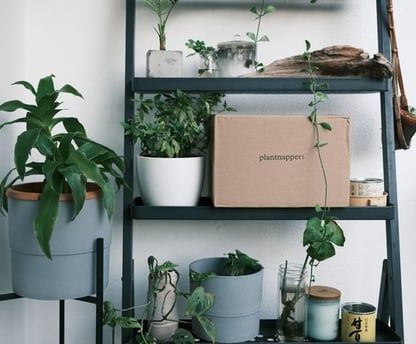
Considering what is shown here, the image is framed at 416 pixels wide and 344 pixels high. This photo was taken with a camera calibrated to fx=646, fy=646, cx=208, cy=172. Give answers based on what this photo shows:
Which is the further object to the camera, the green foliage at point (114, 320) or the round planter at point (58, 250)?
the green foliage at point (114, 320)

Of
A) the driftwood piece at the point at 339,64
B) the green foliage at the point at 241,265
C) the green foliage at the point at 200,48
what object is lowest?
the green foliage at the point at 241,265

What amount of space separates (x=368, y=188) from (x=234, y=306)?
1.43ft

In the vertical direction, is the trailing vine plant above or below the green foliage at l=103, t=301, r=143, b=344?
above

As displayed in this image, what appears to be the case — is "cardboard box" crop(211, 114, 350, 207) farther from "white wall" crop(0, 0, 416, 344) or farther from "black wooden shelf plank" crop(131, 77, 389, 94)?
"white wall" crop(0, 0, 416, 344)

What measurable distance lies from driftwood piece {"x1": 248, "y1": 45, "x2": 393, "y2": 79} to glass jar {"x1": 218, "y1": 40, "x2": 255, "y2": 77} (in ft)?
0.12

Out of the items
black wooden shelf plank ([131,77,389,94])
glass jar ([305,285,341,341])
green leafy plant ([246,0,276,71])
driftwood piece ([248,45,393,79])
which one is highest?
green leafy plant ([246,0,276,71])

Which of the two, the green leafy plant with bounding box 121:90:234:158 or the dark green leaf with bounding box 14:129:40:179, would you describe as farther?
the green leafy plant with bounding box 121:90:234:158

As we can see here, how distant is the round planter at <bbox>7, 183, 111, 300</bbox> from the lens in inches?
54.4

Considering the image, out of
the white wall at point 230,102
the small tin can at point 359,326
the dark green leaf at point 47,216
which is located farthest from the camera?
the white wall at point 230,102

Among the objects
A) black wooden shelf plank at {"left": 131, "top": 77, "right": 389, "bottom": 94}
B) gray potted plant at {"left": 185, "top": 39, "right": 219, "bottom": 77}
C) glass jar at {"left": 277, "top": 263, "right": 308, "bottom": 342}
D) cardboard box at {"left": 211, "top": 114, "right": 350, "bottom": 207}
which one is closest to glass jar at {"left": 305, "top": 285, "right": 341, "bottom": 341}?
glass jar at {"left": 277, "top": 263, "right": 308, "bottom": 342}

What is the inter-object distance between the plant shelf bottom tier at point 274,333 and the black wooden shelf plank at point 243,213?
0.30 meters

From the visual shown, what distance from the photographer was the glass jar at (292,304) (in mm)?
1618

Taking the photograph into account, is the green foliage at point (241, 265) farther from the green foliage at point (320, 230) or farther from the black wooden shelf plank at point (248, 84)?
the black wooden shelf plank at point (248, 84)

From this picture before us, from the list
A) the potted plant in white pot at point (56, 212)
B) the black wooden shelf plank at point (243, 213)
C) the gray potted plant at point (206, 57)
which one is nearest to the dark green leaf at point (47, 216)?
the potted plant in white pot at point (56, 212)
